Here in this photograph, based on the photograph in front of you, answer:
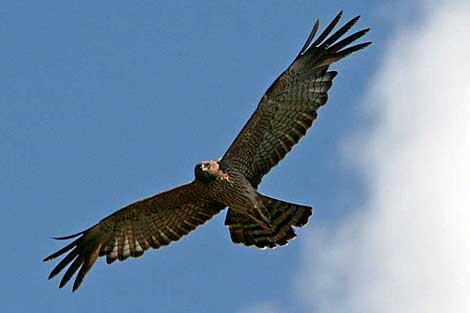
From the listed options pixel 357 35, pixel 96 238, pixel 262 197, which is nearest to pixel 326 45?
pixel 357 35

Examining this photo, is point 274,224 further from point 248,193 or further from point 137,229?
point 137,229

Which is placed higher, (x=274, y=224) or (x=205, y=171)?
(x=205, y=171)

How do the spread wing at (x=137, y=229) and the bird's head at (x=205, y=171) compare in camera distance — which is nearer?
the bird's head at (x=205, y=171)

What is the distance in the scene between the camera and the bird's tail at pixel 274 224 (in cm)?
3189

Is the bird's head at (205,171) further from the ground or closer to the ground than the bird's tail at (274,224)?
further from the ground

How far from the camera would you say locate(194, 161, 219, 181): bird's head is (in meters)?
31.6

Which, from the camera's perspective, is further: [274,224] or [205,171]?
[274,224]

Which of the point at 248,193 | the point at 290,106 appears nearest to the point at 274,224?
the point at 248,193

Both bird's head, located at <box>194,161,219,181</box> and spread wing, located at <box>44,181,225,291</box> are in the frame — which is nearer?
bird's head, located at <box>194,161,219,181</box>

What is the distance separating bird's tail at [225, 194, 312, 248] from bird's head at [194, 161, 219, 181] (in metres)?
0.80

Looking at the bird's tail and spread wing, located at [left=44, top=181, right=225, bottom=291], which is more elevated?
spread wing, located at [left=44, top=181, right=225, bottom=291]

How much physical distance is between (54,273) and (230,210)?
2883 mm

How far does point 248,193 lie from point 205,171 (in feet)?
2.41

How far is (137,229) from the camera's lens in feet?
107
